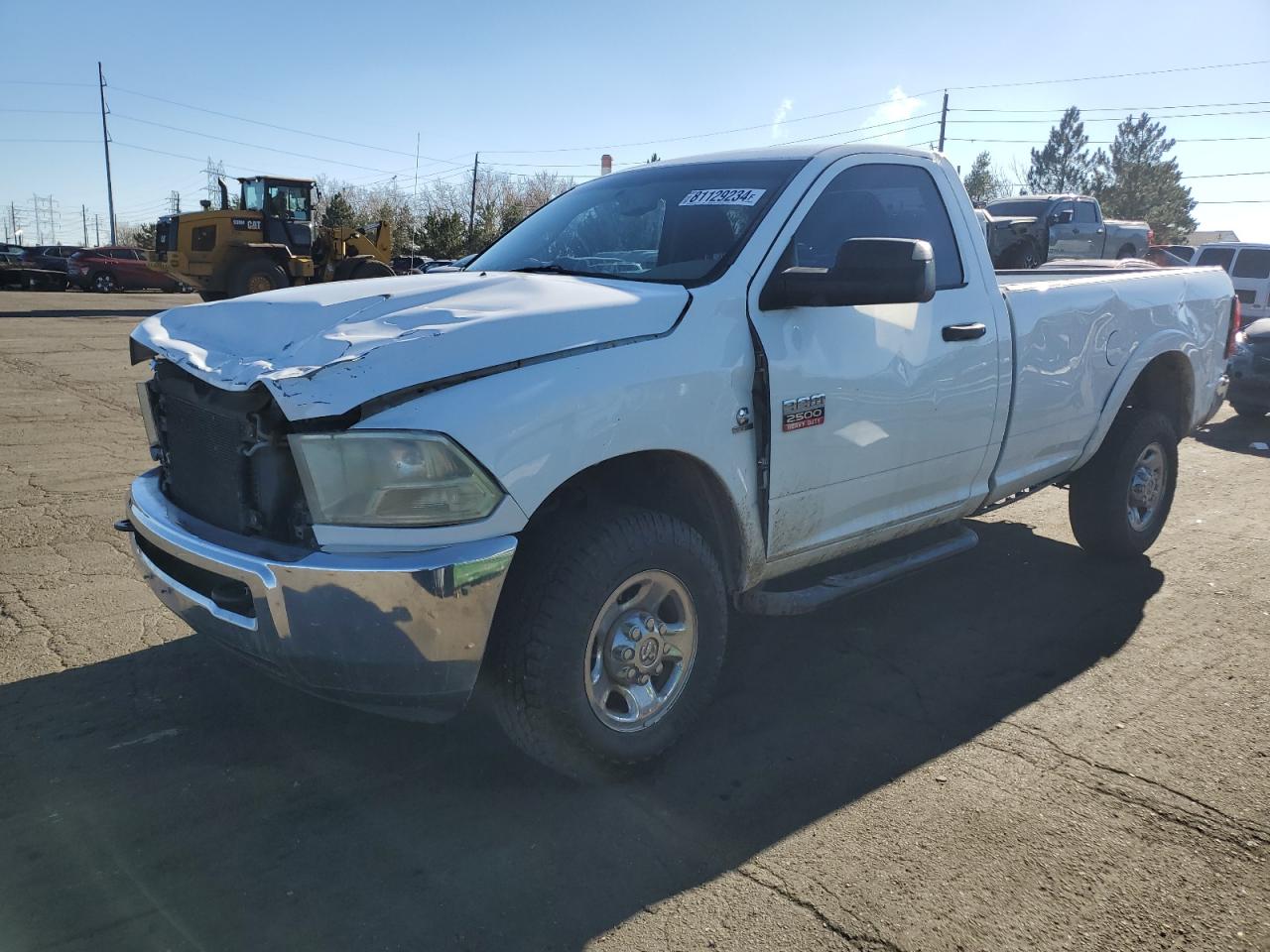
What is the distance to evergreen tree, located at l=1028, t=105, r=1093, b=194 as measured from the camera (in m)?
68.0

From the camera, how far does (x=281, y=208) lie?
24.0 metres

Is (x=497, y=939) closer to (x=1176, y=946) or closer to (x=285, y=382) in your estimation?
(x=285, y=382)

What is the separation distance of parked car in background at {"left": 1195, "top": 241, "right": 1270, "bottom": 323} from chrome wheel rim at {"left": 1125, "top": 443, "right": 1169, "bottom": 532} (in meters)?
14.6

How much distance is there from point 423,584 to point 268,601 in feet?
1.41

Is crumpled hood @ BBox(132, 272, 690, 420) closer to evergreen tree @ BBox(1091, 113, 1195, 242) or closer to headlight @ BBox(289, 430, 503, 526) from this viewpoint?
headlight @ BBox(289, 430, 503, 526)

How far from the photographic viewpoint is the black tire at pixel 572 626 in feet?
9.02

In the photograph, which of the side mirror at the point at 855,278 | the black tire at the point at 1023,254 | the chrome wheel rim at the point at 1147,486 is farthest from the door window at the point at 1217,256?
the side mirror at the point at 855,278

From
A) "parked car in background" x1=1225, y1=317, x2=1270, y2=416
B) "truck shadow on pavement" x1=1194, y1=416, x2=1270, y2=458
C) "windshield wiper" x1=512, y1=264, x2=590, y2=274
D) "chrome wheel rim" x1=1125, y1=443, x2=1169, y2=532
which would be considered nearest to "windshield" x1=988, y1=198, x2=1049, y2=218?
"truck shadow on pavement" x1=1194, y1=416, x2=1270, y2=458

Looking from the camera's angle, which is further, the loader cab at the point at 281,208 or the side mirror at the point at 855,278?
the loader cab at the point at 281,208

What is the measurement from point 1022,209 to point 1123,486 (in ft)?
55.2

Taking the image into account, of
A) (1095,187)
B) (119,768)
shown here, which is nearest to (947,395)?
(119,768)

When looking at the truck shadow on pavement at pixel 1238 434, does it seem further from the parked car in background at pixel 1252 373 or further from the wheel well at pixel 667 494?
the wheel well at pixel 667 494

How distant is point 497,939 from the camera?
2414 mm

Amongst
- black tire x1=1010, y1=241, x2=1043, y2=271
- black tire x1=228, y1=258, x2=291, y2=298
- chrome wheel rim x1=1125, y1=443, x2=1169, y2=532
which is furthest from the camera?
black tire x1=228, y1=258, x2=291, y2=298
